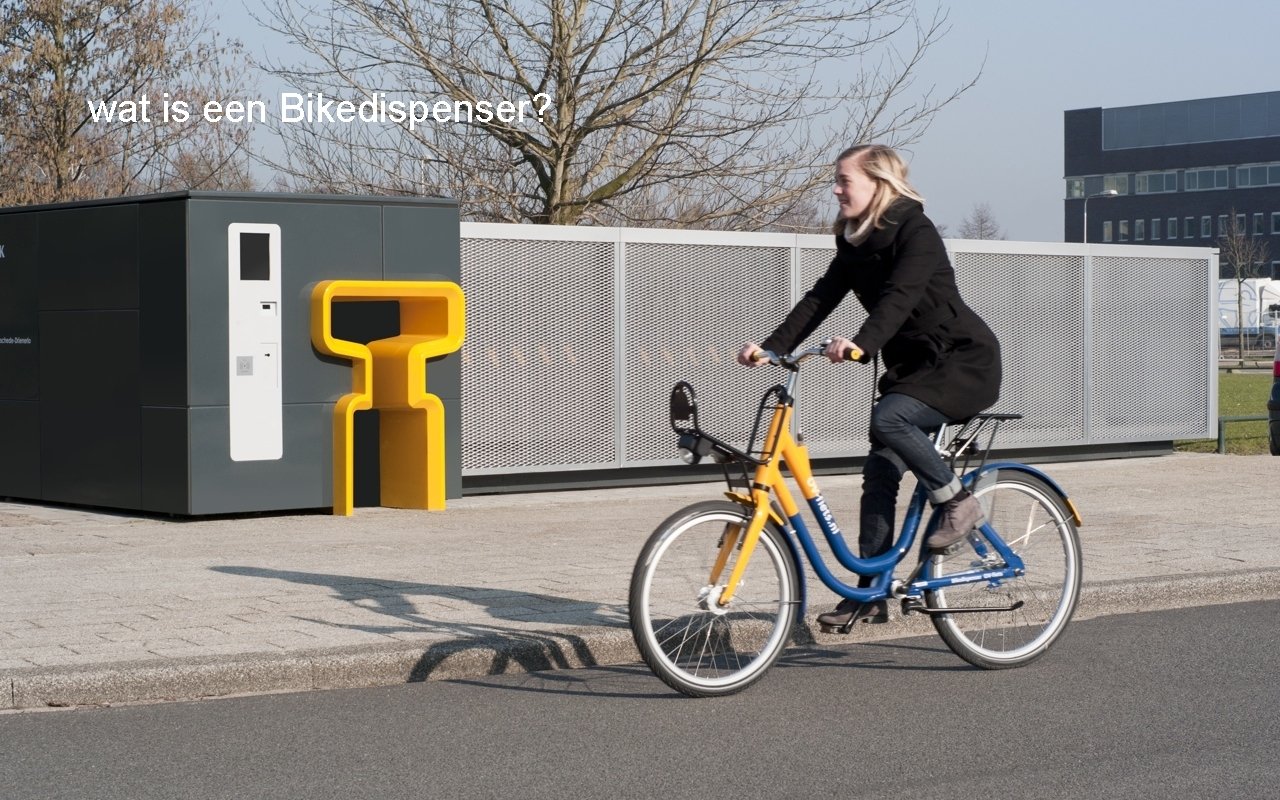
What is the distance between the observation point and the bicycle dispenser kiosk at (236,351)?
429 inches

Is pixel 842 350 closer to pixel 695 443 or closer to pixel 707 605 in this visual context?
pixel 695 443

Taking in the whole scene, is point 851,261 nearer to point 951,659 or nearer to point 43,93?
point 951,659

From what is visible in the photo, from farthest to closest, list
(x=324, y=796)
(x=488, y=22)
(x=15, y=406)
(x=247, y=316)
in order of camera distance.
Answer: (x=488, y=22), (x=15, y=406), (x=247, y=316), (x=324, y=796)

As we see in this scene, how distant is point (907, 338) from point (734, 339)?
7890 millimetres

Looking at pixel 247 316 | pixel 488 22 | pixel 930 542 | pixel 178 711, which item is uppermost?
pixel 488 22

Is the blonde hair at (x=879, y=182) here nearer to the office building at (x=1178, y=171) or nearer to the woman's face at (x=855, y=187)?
the woman's face at (x=855, y=187)

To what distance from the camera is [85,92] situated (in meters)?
22.7

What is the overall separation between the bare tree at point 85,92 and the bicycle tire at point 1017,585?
1793 centimetres

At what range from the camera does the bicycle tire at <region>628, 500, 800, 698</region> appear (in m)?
5.54

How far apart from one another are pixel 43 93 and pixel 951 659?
1884cm

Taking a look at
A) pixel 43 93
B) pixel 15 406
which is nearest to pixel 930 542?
pixel 15 406

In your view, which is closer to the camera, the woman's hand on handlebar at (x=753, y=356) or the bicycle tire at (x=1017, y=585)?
the woman's hand on handlebar at (x=753, y=356)

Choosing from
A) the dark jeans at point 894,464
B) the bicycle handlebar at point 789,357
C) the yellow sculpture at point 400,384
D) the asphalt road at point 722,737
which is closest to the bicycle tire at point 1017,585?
the asphalt road at point 722,737

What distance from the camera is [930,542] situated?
20.1ft
